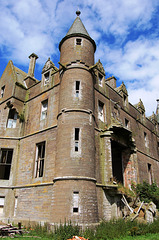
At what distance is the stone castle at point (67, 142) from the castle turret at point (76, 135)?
51 mm

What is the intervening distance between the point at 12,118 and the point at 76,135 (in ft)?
28.2

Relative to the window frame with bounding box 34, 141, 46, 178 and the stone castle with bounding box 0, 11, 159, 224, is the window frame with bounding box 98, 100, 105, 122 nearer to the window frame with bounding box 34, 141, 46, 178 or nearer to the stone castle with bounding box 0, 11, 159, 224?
the stone castle with bounding box 0, 11, 159, 224

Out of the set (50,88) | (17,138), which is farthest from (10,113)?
(50,88)

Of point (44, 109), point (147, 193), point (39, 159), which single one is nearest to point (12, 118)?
point (44, 109)

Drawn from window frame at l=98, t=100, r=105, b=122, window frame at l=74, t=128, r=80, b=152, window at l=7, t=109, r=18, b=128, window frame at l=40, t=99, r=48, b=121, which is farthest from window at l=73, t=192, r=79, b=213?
window at l=7, t=109, r=18, b=128

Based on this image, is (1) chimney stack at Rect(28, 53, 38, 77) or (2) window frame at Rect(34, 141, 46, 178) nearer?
(2) window frame at Rect(34, 141, 46, 178)

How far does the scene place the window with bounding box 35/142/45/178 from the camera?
51.8 ft

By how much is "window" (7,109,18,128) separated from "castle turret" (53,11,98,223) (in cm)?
623

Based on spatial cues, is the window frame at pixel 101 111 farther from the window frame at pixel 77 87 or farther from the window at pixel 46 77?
the window at pixel 46 77

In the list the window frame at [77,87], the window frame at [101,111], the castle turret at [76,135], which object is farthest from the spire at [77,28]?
the window frame at [101,111]

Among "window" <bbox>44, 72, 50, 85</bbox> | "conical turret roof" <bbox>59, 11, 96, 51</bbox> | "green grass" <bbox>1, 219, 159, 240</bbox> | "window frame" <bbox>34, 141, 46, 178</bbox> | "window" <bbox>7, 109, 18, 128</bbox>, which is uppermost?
"conical turret roof" <bbox>59, 11, 96, 51</bbox>

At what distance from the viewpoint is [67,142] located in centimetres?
1327

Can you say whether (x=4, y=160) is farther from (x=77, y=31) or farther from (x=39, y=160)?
(x=77, y=31)

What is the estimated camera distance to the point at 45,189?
13891 mm
